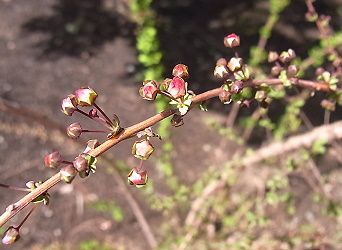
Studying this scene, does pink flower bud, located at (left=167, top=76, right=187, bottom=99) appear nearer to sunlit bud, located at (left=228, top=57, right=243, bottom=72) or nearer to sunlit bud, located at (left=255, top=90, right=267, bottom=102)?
sunlit bud, located at (left=228, top=57, right=243, bottom=72)

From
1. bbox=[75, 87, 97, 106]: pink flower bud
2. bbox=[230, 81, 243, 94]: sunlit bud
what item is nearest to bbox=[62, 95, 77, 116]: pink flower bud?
bbox=[75, 87, 97, 106]: pink flower bud

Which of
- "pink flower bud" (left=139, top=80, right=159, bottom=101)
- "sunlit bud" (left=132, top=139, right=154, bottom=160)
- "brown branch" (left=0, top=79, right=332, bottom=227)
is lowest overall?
"sunlit bud" (left=132, top=139, right=154, bottom=160)

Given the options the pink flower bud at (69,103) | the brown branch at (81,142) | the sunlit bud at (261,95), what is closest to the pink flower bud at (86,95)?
the pink flower bud at (69,103)

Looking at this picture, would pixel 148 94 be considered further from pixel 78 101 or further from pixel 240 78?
pixel 240 78

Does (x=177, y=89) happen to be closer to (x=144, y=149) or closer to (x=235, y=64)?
(x=144, y=149)

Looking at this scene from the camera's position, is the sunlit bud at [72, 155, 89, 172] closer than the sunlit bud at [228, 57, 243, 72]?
Yes

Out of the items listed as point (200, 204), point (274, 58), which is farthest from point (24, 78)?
point (274, 58)

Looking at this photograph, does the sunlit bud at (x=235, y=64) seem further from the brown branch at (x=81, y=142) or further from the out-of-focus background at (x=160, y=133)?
the brown branch at (x=81, y=142)

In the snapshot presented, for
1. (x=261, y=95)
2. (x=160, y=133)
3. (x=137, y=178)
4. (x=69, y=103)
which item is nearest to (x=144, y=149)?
(x=137, y=178)
